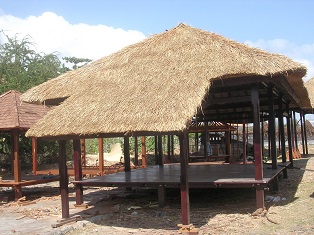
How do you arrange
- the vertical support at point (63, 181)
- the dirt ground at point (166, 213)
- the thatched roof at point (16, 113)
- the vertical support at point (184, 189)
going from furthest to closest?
1. the thatched roof at point (16, 113)
2. the vertical support at point (63, 181)
3. the dirt ground at point (166, 213)
4. the vertical support at point (184, 189)

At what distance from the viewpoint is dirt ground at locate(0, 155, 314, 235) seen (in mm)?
7543

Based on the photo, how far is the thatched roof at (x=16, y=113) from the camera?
11.6m

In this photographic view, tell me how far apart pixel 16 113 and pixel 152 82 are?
5248 mm

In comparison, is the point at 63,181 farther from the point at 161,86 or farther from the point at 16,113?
the point at 16,113

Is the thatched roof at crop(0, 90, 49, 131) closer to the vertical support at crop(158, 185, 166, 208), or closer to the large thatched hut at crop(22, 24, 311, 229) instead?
the large thatched hut at crop(22, 24, 311, 229)

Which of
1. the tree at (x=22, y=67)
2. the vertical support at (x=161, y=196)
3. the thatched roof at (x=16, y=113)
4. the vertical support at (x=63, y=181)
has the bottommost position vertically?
the vertical support at (x=161, y=196)

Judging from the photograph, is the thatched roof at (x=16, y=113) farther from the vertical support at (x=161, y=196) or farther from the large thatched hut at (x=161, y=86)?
the vertical support at (x=161, y=196)

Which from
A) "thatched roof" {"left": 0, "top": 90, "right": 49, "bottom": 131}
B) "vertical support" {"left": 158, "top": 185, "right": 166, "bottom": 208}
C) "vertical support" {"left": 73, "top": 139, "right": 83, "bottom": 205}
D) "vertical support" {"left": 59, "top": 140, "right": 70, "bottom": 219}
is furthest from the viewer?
"thatched roof" {"left": 0, "top": 90, "right": 49, "bottom": 131}

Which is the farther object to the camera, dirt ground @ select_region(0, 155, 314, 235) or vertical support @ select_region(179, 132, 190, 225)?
dirt ground @ select_region(0, 155, 314, 235)

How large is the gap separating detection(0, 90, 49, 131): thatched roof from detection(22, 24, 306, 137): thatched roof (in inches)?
64.8

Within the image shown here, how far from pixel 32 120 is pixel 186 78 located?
5874 millimetres

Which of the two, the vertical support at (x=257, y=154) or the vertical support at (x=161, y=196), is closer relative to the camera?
the vertical support at (x=257, y=154)

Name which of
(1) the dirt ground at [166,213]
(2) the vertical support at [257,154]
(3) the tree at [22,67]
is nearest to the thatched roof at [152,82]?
(2) the vertical support at [257,154]

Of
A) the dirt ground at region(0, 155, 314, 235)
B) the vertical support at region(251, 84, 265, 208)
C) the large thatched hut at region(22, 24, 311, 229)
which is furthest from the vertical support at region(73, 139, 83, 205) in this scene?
the vertical support at region(251, 84, 265, 208)
